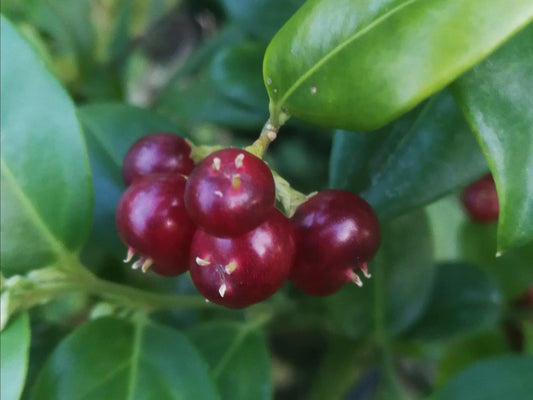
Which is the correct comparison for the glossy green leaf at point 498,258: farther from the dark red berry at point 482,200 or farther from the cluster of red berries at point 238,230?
the cluster of red berries at point 238,230

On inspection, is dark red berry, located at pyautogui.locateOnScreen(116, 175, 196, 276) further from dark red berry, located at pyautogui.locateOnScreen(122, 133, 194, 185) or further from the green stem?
the green stem

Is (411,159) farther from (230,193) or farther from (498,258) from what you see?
(498,258)

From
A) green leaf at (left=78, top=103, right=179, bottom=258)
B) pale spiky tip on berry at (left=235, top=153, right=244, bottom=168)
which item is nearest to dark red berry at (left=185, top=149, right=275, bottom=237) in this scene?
pale spiky tip on berry at (left=235, top=153, right=244, bottom=168)

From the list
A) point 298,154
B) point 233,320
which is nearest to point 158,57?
point 298,154

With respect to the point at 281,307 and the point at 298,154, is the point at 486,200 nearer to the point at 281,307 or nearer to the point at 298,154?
the point at 281,307

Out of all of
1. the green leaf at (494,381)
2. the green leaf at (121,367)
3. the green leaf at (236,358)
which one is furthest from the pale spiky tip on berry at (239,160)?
the green leaf at (494,381)

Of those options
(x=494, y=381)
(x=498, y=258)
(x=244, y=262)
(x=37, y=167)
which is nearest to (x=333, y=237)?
(x=244, y=262)
